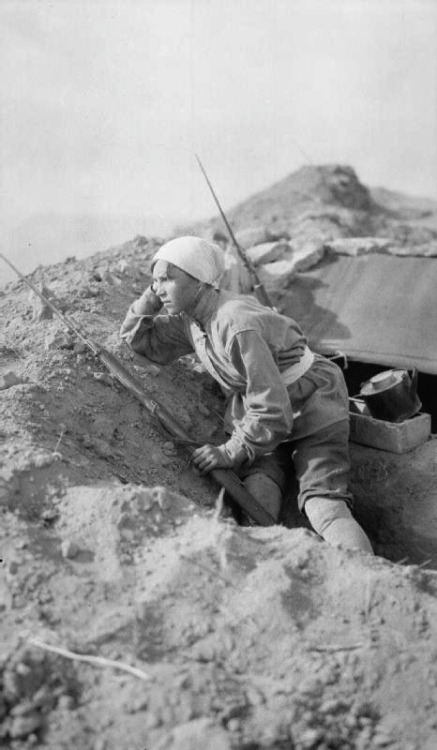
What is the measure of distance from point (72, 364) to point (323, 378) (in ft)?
4.32

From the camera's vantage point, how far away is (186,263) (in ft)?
12.7

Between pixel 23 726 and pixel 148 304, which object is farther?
pixel 148 304

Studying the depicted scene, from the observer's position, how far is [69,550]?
9.45ft

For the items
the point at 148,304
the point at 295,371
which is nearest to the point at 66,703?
the point at 295,371

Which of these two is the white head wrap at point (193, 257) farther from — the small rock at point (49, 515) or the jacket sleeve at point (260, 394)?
the small rock at point (49, 515)

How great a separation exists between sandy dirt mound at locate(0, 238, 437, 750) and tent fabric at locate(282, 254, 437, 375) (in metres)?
2.68

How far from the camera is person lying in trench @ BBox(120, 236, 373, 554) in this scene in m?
3.82

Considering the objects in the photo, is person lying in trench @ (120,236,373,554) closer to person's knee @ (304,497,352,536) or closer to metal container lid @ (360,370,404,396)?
person's knee @ (304,497,352,536)

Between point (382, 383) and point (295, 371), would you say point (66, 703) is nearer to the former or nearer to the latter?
point (295, 371)

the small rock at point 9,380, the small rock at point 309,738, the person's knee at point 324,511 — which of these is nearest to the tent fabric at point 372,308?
the person's knee at point 324,511

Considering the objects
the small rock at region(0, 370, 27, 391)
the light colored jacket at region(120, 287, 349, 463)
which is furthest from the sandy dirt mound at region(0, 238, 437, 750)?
the light colored jacket at region(120, 287, 349, 463)

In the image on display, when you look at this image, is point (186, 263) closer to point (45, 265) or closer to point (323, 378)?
point (323, 378)

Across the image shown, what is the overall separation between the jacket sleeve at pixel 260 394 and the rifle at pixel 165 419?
0.68ft

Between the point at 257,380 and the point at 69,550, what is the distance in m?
1.30
